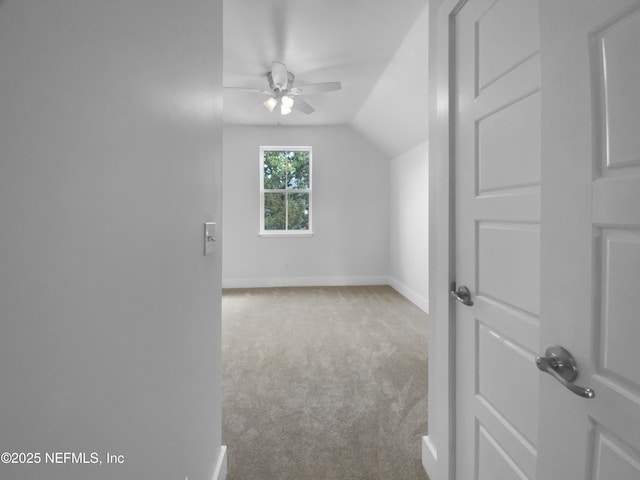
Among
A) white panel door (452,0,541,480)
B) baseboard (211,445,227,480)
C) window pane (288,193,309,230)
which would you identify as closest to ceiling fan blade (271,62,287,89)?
white panel door (452,0,541,480)

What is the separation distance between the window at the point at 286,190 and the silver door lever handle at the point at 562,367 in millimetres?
5122

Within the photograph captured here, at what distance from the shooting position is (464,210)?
117cm

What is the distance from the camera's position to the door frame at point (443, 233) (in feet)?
4.03

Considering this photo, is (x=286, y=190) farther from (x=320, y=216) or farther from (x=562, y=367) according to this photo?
(x=562, y=367)

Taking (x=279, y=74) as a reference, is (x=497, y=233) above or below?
below

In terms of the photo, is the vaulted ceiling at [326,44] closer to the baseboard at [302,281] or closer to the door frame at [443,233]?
the door frame at [443,233]

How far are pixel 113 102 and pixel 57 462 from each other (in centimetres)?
58

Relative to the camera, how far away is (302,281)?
18.9 ft

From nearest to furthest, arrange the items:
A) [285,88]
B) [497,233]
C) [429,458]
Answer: [497,233]
[429,458]
[285,88]

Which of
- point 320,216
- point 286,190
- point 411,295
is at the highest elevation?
point 286,190

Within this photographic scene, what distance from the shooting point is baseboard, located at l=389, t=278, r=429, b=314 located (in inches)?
168

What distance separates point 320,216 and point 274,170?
1.19m

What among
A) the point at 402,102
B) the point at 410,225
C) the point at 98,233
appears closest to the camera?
the point at 98,233

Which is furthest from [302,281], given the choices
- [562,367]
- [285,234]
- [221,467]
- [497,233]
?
[562,367]
